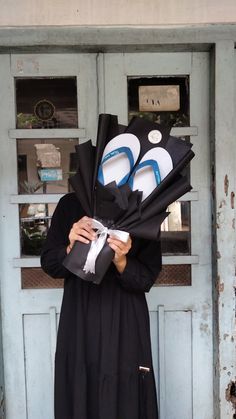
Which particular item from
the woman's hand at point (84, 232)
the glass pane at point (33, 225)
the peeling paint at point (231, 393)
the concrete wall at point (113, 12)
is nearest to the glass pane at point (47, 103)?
the concrete wall at point (113, 12)

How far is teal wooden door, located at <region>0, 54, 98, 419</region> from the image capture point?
7.28ft

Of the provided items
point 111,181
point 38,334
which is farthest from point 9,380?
point 111,181

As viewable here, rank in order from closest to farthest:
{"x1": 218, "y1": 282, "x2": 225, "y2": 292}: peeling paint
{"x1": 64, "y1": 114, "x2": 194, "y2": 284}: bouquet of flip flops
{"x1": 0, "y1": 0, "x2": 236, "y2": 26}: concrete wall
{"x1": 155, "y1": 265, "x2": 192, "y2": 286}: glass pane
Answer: {"x1": 64, "y1": 114, "x2": 194, "y2": 284}: bouquet of flip flops
{"x1": 0, "y1": 0, "x2": 236, "y2": 26}: concrete wall
{"x1": 218, "y1": 282, "x2": 225, "y2": 292}: peeling paint
{"x1": 155, "y1": 265, "x2": 192, "y2": 286}: glass pane

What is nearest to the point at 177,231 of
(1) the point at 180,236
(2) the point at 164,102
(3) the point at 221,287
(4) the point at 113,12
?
(1) the point at 180,236

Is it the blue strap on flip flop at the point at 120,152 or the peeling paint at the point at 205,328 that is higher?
the blue strap on flip flop at the point at 120,152

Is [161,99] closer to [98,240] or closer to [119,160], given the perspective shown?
[119,160]

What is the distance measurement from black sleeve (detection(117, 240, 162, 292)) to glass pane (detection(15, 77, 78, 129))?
2.99 ft

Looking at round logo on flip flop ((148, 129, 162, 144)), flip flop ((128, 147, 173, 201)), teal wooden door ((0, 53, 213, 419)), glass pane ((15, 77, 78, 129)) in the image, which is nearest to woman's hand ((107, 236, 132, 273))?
flip flop ((128, 147, 173, 201))

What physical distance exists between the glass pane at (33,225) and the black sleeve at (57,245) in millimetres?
603

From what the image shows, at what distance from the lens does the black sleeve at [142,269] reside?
5.04 feet

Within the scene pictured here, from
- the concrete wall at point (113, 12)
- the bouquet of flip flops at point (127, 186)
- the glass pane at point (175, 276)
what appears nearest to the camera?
the bouquet of flip flops at point (127, 186)

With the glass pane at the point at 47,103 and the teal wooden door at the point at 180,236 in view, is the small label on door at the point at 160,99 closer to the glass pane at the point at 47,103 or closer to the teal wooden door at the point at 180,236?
the teal wooden door at the point at 180,236

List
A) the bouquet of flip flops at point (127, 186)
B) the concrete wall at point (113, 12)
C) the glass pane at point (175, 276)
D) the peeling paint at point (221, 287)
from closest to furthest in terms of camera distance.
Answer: the bouquet of flip flops at point (127, 186) < the concrete wall at point (113, 12) < the peeling paint at point (221, 287) < the glass pane at point (175, 276)

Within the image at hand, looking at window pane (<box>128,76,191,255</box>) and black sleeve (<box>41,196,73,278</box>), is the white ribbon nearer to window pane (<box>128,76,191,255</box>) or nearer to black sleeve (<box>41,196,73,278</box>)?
black sleeve (<box>41,196,73,278</box>)
